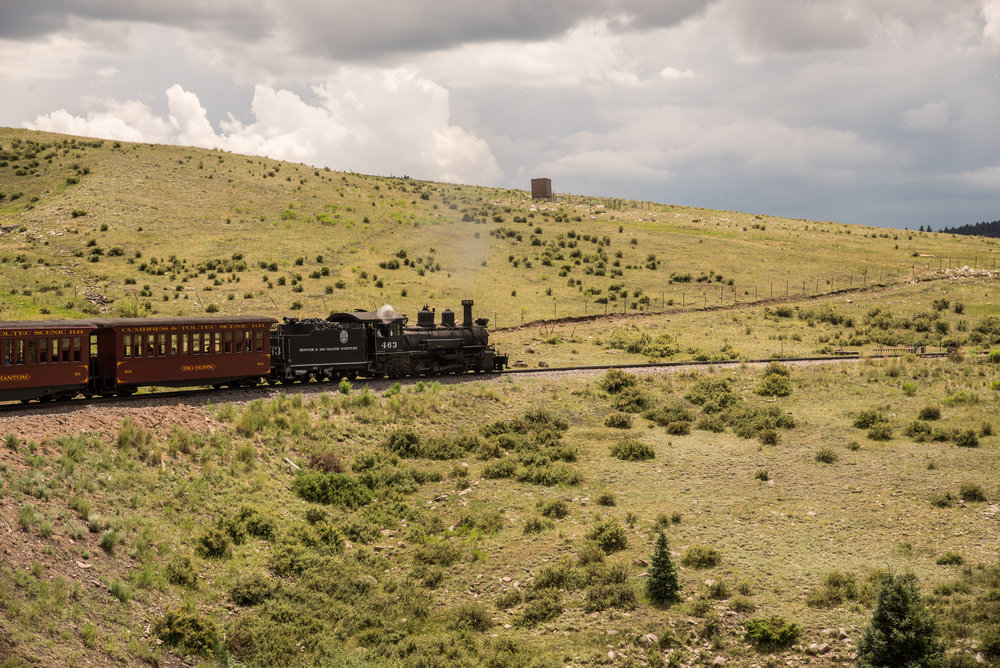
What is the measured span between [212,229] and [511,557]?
62.8m

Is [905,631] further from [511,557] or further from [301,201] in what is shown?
[301,201]

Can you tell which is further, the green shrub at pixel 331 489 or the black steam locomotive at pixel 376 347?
the black steam locomotive at pixel 376 347

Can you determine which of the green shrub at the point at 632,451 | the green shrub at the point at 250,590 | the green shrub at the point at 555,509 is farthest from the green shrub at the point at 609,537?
the green shrub at the point at 250,590

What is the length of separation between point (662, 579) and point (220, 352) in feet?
68.5

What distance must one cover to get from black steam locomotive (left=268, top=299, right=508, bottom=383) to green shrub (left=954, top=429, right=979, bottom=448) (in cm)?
2210

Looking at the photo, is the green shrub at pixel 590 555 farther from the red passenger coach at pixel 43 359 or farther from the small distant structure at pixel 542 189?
the small distant structure at pixel 542 189

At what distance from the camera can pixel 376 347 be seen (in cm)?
3966

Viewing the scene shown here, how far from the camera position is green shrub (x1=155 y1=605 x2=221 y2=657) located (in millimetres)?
18516

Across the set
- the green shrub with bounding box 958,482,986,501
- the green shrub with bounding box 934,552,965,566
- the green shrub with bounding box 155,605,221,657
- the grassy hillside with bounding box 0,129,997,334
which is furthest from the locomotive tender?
the green shrub with bounding box 934,552,965,566

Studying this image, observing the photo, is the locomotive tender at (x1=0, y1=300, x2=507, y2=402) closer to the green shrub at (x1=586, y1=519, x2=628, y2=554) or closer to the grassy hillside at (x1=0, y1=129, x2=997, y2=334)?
the green shrub at (x1=586, y1=519, x2=628, y2=554)

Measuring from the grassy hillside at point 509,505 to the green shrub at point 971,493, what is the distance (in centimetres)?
48

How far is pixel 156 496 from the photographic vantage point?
2334 cm

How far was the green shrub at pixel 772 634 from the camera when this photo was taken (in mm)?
19359

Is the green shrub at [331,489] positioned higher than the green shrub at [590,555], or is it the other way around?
the green shrub at [331,489]
